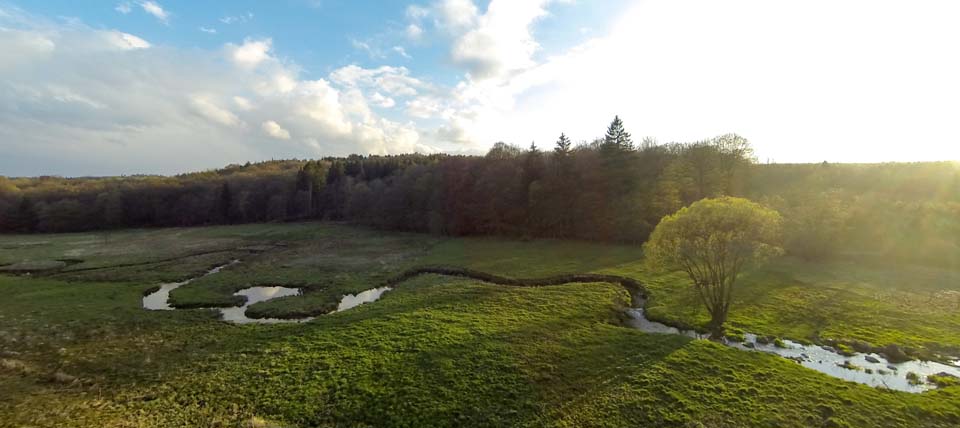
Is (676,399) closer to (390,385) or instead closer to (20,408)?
(390,385)

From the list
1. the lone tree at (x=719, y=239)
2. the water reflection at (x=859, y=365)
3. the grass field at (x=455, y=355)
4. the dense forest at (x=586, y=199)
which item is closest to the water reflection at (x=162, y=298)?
the grass field at (x=455, y=355)

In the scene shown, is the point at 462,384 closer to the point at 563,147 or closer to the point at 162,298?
the point at 162,298

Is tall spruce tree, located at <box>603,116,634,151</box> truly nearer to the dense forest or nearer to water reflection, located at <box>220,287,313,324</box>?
the dense forest

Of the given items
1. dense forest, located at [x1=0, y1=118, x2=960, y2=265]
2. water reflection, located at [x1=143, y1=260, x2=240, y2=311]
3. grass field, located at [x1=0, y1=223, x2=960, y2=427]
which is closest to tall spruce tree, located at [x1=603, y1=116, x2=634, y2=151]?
→ dense forest, located at [x1=0, y1=118, x2=960, y2=265]

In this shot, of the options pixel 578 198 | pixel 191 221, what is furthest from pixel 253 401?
pixel 191 221

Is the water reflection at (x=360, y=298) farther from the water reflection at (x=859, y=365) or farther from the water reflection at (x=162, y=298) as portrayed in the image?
the water reflection at (x=859, y=365)

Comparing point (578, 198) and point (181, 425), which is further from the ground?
point (578, 198)

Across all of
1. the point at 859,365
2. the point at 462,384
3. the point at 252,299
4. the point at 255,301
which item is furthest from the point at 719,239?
the point at 252,299
